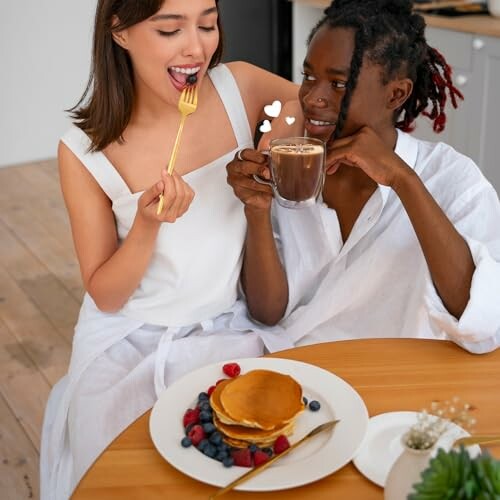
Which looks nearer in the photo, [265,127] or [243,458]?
[243,458]

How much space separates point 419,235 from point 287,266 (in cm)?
37

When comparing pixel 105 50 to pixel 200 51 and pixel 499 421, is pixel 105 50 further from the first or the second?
pixel 499 421

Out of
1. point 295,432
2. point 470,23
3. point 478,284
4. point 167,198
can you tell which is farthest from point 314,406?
point 470,23

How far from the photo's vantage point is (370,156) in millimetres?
1461

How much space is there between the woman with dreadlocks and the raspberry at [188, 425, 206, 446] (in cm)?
47

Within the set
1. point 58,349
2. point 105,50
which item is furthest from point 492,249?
point 58,349

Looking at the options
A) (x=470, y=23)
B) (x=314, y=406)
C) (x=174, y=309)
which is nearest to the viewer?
(x=314, y=406)

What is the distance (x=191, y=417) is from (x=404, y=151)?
28.8 inches

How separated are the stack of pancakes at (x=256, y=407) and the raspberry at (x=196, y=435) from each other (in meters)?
0.02

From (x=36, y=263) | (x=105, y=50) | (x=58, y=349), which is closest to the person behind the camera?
(x=105, y=50)

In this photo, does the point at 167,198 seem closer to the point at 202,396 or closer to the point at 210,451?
the point at 202,396

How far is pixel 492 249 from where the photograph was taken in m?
1.48

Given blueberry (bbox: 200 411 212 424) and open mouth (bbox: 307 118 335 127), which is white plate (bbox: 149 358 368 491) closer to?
blueberry (bbox: 200 411 212 424)

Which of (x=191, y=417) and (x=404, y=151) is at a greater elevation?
(x=404, y=151)
